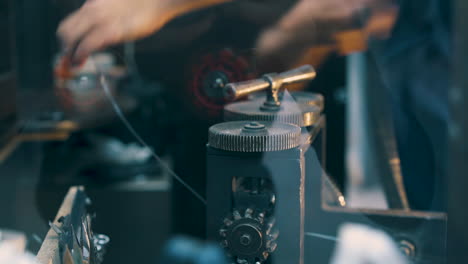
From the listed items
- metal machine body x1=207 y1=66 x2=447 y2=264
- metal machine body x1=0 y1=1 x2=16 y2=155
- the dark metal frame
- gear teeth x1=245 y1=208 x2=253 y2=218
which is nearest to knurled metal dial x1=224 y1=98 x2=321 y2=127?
metal machine body x1=207 y1=66 x2=447 y2=264

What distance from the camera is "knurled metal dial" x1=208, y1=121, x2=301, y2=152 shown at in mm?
537

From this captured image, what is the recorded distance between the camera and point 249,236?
537 mm

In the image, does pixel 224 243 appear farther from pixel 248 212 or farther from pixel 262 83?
pixel 262 83

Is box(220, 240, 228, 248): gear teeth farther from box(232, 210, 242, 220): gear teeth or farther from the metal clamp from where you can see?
the metal clamp

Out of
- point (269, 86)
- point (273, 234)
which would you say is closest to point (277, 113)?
point (269, 86)

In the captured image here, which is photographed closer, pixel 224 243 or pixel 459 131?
pixel 224 243

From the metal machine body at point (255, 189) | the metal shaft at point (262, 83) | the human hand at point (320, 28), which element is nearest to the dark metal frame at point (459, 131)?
the human hand at point (320, 28)

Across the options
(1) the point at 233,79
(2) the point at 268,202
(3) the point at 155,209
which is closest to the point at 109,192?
(3) the point at 155,209

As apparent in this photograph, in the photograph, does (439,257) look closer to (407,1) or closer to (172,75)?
(407,1)

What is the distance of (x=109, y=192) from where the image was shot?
1.09m

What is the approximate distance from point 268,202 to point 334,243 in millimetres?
186

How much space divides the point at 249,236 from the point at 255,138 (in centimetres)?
10

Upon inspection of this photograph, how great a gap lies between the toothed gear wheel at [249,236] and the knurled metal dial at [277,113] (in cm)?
11

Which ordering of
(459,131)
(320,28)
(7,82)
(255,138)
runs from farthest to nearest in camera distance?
(459,131)
(7,82)
(320,28)
(255,138)
